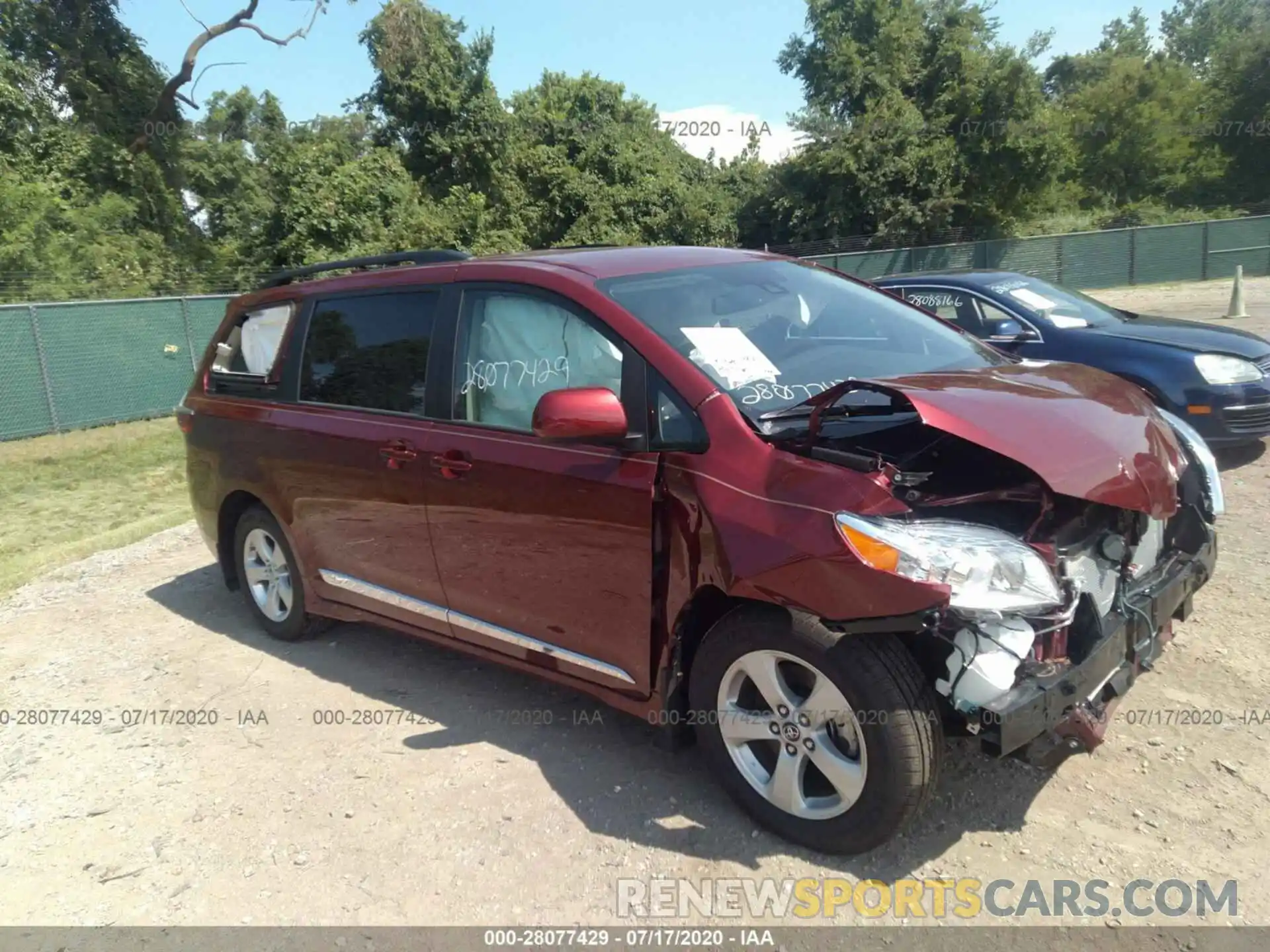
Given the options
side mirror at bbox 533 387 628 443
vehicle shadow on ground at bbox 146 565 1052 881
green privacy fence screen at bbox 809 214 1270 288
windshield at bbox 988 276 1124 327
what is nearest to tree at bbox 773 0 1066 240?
green privacy fence screen at bbox 809 214 1270 288

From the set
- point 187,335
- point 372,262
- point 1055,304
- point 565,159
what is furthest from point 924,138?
point 372,262

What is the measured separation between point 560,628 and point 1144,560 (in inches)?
81.1

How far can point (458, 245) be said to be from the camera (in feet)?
82.4

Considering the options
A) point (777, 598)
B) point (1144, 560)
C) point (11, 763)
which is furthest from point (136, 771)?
point (1144, 560)

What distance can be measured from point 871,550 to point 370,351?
2.61m

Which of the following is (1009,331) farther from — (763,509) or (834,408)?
(763,509)

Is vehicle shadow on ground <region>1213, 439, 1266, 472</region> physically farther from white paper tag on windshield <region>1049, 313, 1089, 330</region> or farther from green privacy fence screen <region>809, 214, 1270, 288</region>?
green privacy fence screen <region>809, 214, 1270, 288</region>

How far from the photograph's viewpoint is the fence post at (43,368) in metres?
12.7

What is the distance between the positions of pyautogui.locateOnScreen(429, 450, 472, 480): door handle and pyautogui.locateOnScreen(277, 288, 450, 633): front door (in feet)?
0.28

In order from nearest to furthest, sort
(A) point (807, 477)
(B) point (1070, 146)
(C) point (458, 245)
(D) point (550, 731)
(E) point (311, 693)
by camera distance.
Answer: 1. (A) point (807, 477)
2. (D) point (550, 731)
3. (E) point (311, 693)
4. (C) point (458, 245)
5. (B) point (1070, 146)

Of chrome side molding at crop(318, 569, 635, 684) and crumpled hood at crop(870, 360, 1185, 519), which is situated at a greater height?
crumpled hood at crop(870, 360, 1185, 519)

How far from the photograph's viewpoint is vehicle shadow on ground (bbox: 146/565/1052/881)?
116 inches

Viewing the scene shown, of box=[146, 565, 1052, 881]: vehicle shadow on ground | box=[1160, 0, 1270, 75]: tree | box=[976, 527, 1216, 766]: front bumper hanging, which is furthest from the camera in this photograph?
box=[1160, 0, 1270, 75]: tree

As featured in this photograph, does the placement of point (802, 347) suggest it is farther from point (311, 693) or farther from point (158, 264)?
point (158, 264)
